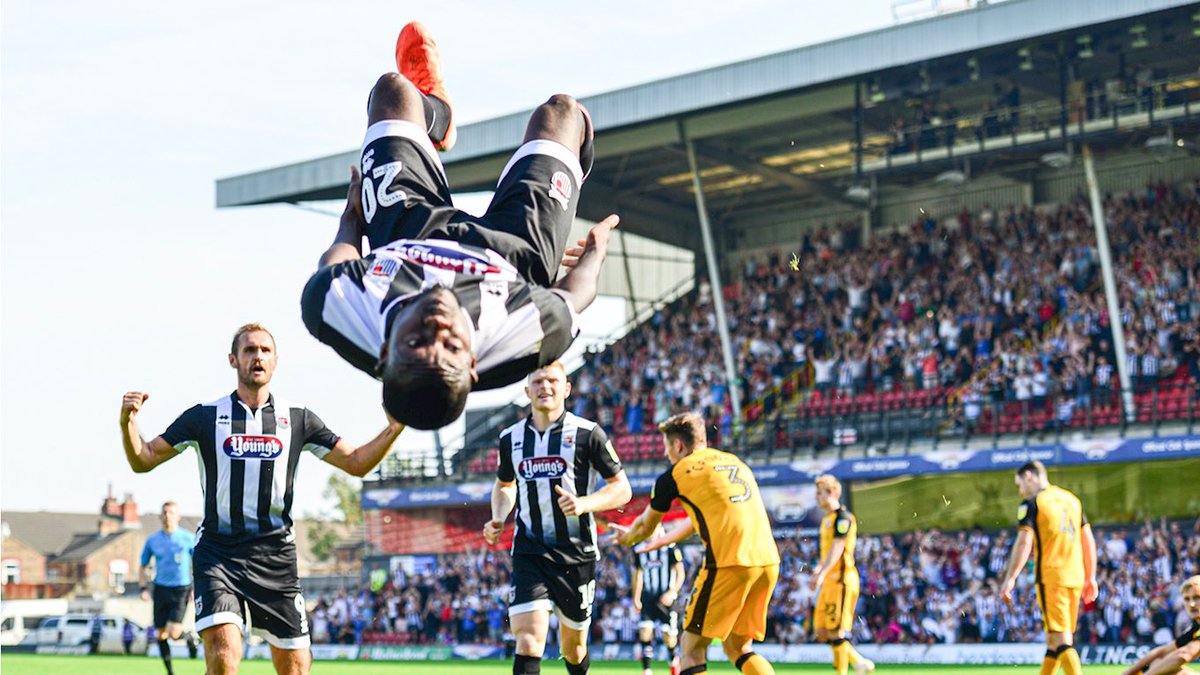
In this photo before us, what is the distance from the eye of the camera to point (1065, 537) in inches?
492

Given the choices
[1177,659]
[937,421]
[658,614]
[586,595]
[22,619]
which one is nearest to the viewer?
[586,595]

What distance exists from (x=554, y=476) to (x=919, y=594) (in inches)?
656

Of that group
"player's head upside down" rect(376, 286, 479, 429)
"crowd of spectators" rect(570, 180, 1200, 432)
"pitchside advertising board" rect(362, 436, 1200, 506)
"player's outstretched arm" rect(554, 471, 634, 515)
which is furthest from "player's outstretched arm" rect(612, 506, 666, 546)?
"crowd of spectators" rect(570, 180, 1200, 432)

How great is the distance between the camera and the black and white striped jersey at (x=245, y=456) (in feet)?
26.7

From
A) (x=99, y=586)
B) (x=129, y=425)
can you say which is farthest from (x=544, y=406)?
(x=99, y=586)

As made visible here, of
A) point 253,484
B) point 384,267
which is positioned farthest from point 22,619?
point 384,267

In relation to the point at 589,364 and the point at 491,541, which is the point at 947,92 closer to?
the point at 589,364

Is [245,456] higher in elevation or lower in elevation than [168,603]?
higher

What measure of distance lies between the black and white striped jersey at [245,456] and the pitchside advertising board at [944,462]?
20197 millimetres

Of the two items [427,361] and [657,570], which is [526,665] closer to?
[427,361]

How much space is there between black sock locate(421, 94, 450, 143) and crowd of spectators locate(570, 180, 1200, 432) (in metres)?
21.4

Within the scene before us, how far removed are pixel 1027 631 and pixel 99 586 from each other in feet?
244

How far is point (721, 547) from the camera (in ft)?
31.3

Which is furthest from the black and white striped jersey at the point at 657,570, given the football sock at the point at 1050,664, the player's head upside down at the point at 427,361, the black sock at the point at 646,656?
the player's head upside down at the point at 427,361
